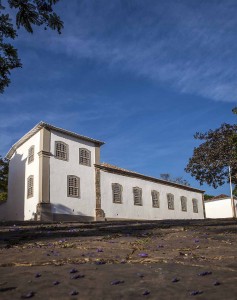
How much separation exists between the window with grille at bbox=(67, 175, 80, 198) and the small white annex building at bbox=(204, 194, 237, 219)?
102 ft

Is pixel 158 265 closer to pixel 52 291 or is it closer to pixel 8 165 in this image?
pixel 52 291

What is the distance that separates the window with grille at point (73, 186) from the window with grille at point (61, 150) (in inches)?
65.9

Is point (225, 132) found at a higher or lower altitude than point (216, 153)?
higher

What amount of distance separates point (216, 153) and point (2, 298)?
3293cm

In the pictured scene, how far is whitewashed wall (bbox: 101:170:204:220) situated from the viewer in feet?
89.5

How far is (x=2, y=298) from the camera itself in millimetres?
2129

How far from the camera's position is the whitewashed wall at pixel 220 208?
4856cm

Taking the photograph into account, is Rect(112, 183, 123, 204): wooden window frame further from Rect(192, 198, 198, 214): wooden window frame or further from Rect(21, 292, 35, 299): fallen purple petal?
Rect(21, 292, 35, 299): fallen purple petal

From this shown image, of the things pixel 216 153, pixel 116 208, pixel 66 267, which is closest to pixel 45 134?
pixel 116 208

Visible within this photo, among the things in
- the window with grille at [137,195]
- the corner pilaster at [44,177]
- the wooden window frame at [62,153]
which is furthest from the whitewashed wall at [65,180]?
the window with grille at [137,195]

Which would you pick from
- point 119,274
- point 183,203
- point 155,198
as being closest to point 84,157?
point 155,198

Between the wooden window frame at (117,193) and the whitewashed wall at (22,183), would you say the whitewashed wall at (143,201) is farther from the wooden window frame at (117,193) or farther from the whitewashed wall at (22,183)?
the whitewashed wall at (22,183)

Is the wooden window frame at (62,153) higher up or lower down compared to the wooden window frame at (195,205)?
higher up

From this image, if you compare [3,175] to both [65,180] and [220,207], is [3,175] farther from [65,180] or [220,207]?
[220,207]
